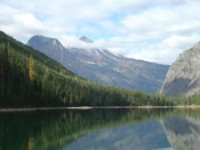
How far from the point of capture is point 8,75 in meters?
141

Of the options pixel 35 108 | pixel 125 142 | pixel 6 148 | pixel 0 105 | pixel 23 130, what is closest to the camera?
pixel 6 148

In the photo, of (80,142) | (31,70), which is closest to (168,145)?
(80,142)

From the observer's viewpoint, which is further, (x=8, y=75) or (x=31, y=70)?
(x=31, y=70)

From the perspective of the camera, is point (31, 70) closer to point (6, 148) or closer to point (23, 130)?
point (23, 130)

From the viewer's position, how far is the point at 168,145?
62719 mm

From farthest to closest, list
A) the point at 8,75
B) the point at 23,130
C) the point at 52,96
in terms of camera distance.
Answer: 1. the point at 52,96
2. the point at 8,75
3. the point at 23,130

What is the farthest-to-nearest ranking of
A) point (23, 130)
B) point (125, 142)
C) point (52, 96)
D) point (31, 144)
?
point (52, 96) < point (23, 130) < point (125, 142) < point (31, 144)

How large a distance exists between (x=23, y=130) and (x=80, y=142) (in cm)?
1534

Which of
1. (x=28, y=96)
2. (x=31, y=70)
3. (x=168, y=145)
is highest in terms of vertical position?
(x=31, y=70)

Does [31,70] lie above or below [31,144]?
above

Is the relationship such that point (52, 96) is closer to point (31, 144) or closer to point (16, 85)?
point (16, 85)

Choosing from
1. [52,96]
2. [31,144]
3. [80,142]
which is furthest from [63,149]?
[52,96]

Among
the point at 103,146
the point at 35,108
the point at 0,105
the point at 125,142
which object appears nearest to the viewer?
the point at 103,146

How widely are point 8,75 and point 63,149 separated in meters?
95.7
